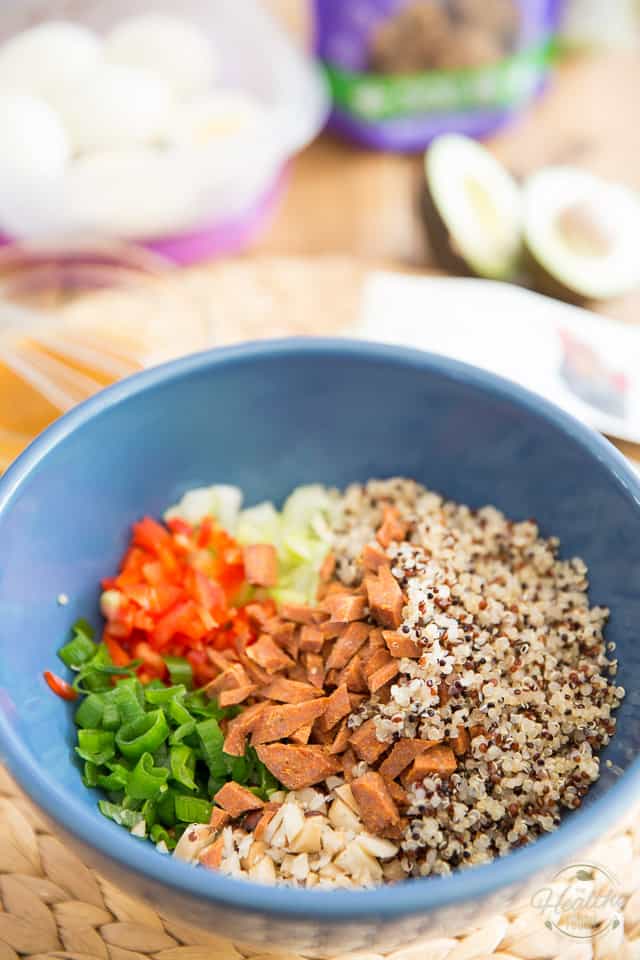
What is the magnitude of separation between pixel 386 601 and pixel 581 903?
0.33 metres

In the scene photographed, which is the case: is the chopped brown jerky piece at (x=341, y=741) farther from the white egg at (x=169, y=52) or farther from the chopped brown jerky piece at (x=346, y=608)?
the white egg at (x=169, y=52)

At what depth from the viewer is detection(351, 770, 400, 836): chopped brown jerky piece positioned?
3.06 ft

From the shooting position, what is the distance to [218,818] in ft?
3.18

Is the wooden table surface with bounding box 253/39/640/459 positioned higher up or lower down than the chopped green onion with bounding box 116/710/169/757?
higher up

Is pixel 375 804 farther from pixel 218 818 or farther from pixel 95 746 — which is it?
pixel 95 746

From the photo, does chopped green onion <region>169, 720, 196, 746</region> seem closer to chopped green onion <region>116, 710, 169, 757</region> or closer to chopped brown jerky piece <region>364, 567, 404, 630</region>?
chopped green onion <region>116, 710, 169, 757</region>

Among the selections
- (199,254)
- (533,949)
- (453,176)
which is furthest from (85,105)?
(533,949)

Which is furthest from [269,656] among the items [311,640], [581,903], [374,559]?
[581,903]

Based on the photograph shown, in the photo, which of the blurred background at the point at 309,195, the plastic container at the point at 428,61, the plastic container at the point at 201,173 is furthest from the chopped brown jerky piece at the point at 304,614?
the plastic container at the point at 428,61

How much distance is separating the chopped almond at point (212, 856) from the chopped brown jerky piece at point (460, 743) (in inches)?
9.0

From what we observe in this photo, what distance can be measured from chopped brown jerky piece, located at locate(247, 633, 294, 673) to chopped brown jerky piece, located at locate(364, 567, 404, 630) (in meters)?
0.11

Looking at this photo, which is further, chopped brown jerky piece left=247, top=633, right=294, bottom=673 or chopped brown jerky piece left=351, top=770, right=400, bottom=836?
chopped brown jerky piece left=247, top=633, right=294, bottom=673

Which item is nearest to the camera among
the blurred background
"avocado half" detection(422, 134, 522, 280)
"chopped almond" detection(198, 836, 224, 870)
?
"chopped almond" detection(198, 836, 224, 870)

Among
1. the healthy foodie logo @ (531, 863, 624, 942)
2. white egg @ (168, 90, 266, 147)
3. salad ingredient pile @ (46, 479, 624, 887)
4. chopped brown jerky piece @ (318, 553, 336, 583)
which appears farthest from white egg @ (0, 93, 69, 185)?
the healthy foodie logo @ (531, 863, 624, 942)
